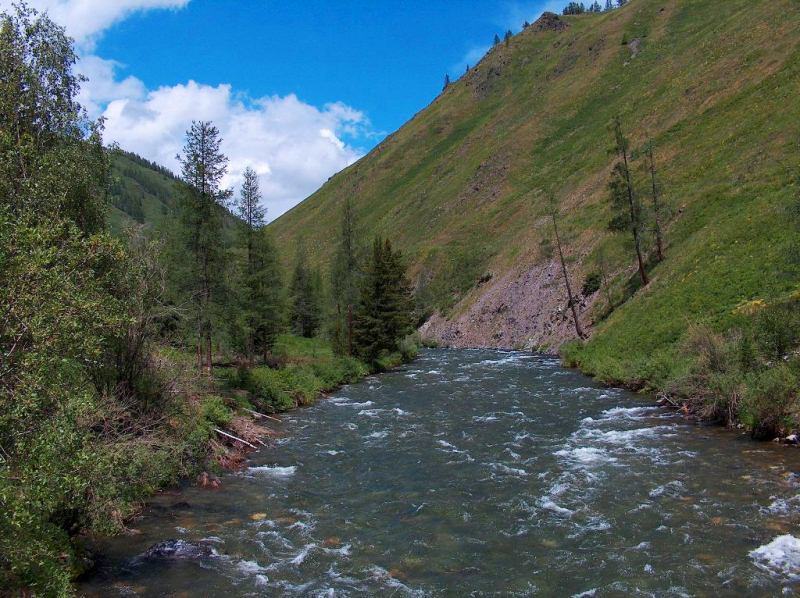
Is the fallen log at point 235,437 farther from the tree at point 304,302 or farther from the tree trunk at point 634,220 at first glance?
the tree at point 304,302

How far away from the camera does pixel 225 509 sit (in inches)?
586

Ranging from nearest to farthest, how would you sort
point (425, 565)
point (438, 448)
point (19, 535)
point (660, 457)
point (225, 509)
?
1. point (19, 535)
2. point (425, 565)
3. point (225, 509)
4. point (660, 457)
5. point (438, 448)

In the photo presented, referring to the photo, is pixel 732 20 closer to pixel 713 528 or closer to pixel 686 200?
pixel 686 200

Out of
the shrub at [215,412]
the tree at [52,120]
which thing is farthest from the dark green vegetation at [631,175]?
the tree at [52,120]

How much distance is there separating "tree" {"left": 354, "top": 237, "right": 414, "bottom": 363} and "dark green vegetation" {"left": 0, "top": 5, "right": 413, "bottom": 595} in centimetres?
666

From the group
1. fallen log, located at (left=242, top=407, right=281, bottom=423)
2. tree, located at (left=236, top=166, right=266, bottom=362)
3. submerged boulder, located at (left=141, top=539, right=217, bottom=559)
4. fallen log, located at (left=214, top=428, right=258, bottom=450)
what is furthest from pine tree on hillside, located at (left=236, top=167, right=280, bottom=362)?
submerged boulder, located at (left=141, top=539, right=217, bottom=559)

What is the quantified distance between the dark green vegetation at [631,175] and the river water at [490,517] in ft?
16.7

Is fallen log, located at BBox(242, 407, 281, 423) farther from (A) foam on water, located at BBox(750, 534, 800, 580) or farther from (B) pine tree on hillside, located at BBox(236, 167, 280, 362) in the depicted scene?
(A) foam on water, located at BBox(750, 534, 800, 580)

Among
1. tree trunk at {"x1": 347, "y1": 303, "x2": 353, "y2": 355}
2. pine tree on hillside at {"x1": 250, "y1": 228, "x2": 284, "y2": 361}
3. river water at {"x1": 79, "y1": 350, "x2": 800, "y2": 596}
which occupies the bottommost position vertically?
river water at {"x1": 79, "y1": 350, "x2": 800, "y2": 596}

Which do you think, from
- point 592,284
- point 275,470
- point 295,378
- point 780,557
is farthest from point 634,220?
point 780,557

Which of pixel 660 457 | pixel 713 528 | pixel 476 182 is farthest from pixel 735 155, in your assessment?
pixel 476 182

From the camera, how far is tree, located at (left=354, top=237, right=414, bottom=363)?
46.8 metres

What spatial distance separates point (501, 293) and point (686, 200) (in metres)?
23.1

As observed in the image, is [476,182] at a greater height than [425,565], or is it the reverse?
[476,182]
